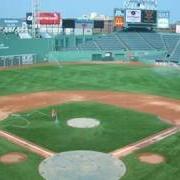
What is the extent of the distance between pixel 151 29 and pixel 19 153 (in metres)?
68.9

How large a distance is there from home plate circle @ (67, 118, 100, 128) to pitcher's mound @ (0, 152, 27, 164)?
5816mm

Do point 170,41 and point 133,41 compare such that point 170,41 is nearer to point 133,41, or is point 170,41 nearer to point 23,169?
point 133,41

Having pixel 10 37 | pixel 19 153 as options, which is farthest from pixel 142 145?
pixel 10 37

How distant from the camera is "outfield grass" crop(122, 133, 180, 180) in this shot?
1709 centimetres

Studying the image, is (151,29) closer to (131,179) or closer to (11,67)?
(11,67)

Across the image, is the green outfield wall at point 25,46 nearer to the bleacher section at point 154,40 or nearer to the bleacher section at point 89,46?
the bleacher section at point 89,46

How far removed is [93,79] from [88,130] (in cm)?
2318

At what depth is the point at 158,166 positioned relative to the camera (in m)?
18.2

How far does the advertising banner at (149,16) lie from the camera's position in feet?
260

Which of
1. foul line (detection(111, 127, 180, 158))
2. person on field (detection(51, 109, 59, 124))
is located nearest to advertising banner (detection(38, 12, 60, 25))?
person on field (detection(51, 109, 59, 124))

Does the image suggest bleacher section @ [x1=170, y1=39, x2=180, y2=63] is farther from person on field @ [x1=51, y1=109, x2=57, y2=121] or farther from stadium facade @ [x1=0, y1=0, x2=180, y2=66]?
person on field @ [x1=51, y1=109, x2=57, y2=121]

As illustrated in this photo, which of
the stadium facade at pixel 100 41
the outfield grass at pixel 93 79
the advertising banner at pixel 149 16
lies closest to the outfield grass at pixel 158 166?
the outfield grass at pixel 93 79

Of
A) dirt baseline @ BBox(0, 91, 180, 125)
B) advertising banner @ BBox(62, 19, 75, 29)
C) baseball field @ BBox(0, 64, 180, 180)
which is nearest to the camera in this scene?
baseball field @ BBox(0, 64, 180, 180)

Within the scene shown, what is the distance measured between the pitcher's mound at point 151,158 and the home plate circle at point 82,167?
52.7 inches
